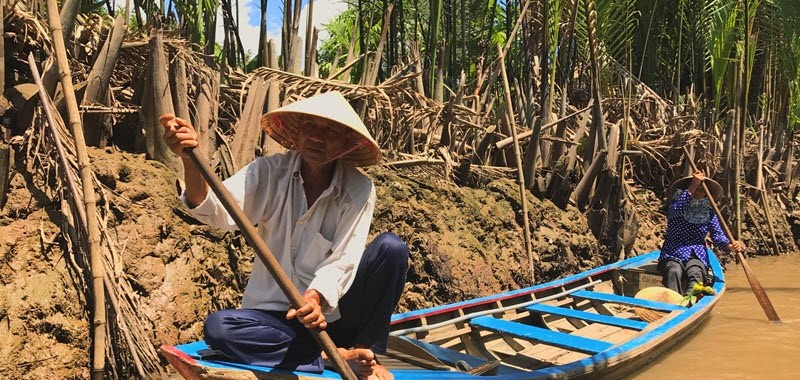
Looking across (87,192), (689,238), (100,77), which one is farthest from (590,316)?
(100,77)

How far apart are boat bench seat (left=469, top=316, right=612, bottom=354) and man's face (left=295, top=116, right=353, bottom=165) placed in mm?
1799

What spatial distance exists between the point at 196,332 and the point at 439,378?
1.42 meters

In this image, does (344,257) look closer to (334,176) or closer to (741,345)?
(334,176)

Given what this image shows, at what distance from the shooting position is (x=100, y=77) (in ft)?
11.0

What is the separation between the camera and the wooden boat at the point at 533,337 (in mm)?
2393

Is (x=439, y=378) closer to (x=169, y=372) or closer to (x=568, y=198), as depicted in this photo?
(x=169, y=372)

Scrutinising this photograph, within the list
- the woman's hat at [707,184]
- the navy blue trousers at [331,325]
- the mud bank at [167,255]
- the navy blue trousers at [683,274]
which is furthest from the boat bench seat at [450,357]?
the woman's hat at [707,184]

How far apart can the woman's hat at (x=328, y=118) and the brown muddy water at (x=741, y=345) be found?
2.06m

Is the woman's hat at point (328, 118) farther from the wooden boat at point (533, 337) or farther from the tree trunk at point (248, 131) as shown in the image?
the tree trunk at point (248, 131)

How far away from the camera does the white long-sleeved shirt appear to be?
198 centimetres

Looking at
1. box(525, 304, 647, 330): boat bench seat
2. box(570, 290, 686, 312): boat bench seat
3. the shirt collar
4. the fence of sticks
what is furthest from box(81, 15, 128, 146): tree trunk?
box(570, 290, 686, 312): boat bench seat

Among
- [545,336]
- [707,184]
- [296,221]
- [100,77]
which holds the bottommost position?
[545,336]

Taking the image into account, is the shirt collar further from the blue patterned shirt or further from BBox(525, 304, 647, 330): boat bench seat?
the blue patterned shirt

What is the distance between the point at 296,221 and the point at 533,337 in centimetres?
179
